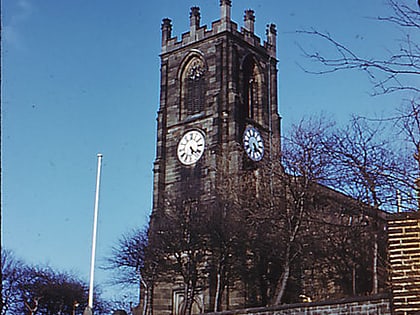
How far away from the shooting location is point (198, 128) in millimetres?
53219

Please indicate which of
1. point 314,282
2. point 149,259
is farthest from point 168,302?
point 314,282

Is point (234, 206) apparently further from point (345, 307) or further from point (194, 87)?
point (194, 87)

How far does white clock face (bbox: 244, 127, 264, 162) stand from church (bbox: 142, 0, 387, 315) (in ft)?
0.32

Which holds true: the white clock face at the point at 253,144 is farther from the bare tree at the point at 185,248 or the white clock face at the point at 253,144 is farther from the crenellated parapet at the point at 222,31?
the bare tree at the point at 185,248

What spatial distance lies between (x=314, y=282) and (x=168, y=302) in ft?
52.4

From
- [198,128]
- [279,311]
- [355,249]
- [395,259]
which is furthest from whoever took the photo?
[198,128]

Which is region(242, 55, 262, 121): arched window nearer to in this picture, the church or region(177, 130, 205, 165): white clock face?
the church

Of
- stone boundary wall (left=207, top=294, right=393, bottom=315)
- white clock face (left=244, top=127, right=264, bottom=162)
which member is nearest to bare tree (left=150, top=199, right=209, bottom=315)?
white clock face (left=244, top=127, right=264, bottom=162)

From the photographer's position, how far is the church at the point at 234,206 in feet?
96.1

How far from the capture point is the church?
96.1ft

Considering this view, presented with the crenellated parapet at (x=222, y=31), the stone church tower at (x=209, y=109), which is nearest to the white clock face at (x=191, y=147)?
the stone church tower at (x=209, y=109)

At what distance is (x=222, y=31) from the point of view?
54344 mm

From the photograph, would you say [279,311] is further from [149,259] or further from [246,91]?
[246,91]

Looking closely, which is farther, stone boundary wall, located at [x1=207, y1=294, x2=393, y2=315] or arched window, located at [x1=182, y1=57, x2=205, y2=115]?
arched window, located at [x1=182, y1=57, x2=205, y2=115]
